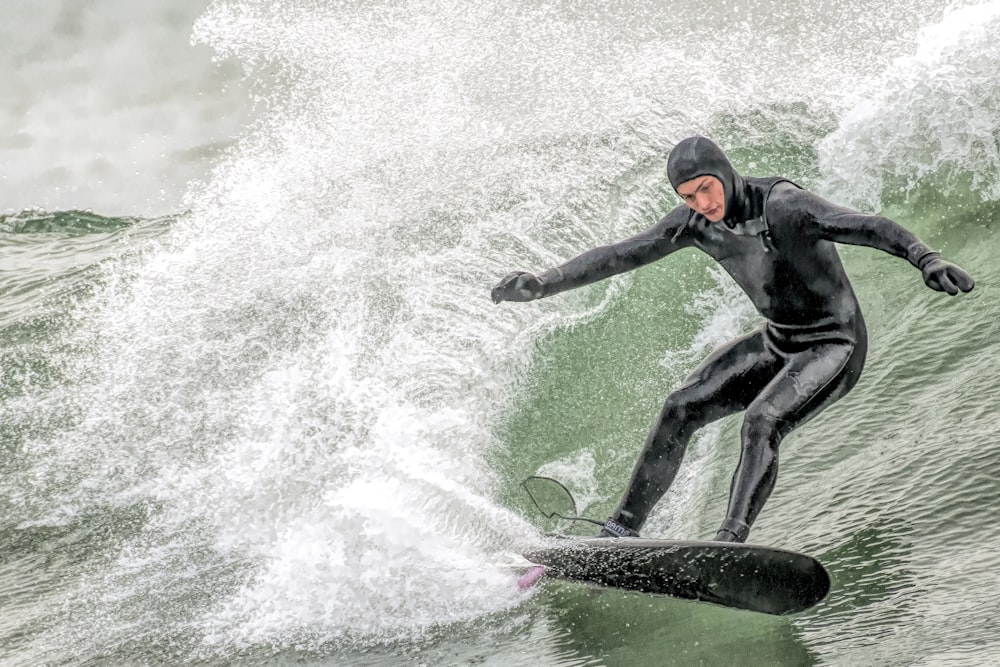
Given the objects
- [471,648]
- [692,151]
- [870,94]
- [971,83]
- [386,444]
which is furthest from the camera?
[870,94]

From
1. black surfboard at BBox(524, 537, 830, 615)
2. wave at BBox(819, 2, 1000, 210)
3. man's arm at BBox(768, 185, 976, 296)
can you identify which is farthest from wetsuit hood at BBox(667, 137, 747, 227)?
wave at BBox(819, 2, 1000, 210)

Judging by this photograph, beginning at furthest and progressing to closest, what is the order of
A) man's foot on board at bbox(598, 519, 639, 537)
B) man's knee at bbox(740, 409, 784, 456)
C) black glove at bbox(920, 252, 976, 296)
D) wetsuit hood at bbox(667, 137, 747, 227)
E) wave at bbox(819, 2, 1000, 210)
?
1. wave at bbox(819, 2, 1000, 210)
2. man's foot on board at bbox(598, 519, 639, 537)
3. man's knee at bbox(740, 409, 784, 456)
4. wetsuit hood at bbox(667, 137, 747, 227)
5. black glove at bbox(920, 252, 976, 296)

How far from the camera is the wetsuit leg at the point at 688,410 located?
4.52m

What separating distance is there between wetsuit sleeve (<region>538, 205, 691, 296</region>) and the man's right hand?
5 cm

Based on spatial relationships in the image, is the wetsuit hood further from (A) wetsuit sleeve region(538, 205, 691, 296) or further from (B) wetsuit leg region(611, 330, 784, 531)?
(B) wetsuit leg region(611, 330, 784, 531)

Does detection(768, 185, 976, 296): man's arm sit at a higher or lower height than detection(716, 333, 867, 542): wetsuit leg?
higher

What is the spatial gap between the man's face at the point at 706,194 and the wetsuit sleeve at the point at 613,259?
1.38 feet

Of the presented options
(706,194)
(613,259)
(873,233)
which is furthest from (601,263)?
(873,233)

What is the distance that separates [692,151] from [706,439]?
306 cm

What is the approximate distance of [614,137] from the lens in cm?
963

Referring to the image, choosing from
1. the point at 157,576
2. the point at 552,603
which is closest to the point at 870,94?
the point at 552,603

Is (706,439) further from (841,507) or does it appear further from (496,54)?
(496,54)

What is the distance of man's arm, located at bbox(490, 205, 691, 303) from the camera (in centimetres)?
455

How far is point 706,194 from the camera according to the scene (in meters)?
4.09
